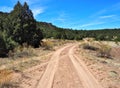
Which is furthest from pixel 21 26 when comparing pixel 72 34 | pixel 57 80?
pixel 72 34

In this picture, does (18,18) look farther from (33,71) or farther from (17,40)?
(33,71)

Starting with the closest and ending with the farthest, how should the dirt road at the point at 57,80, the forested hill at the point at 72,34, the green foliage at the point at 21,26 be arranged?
1. the dirt road at the point at 57,80
2. the green foliage at the point at 21,26
3. the forested hill at the point at 72,34

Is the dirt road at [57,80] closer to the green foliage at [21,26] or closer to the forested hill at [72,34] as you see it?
the green foliage at [21,26]

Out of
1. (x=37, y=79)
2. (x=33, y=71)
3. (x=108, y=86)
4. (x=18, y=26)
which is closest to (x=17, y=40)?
(x=18, y=26)

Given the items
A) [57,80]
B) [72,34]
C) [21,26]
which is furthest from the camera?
[72,34]


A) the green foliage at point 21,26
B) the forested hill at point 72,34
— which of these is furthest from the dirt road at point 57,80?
the forested hill at point 72,34

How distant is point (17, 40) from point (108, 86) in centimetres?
2914

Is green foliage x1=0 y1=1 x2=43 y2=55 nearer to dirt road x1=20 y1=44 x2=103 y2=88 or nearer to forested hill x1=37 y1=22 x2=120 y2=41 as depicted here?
forested hill x1=37 y1=22 x2=120 y2=41

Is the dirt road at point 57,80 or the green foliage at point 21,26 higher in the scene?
the green foliage at point 21,26

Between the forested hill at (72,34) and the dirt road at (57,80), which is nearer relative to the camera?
the dirt road at (57,80)

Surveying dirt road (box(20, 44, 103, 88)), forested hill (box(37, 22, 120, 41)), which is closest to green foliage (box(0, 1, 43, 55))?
forested hill (box(37, 22, 120, 41))

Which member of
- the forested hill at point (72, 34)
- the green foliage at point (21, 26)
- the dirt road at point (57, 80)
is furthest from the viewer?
the forested hill at point (72, 34)

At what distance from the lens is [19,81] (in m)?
13.8

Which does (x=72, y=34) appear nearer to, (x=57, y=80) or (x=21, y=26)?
(x=21, y=26)
